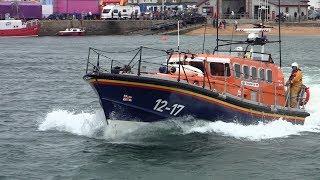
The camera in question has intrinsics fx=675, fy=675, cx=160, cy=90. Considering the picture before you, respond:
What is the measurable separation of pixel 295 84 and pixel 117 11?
73.8 metres

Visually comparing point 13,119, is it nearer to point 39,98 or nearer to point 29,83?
point 39,98

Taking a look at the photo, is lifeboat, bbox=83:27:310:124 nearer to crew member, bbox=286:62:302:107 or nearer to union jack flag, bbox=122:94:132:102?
union jack flag, bbox=122:94:132:102

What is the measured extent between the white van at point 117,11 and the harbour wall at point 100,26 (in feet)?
14.8

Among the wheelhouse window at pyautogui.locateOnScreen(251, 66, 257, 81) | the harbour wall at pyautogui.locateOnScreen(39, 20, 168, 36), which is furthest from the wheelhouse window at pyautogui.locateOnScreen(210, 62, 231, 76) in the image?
the harbour wall at pyautogui.locateOnScreen(39, 20, 168, 36)

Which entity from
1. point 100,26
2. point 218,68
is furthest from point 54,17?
point 218,68

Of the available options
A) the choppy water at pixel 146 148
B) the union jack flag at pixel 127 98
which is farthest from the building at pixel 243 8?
the union jack flag at pixel 127 98

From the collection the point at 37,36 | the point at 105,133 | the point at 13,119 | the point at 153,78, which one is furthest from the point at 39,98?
the point at 37,36

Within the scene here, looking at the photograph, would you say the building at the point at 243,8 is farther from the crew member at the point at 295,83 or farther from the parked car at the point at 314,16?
the crew member at the point at 295,83

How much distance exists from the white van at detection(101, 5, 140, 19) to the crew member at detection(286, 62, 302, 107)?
71.5 m

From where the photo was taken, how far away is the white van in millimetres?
92688

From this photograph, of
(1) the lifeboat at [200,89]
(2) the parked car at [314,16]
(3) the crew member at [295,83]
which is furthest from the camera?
(2) the parked car at [314,16]

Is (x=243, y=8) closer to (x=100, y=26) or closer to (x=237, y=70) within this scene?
(x=100, y=26)

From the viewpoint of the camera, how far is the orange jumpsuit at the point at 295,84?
71.7ft

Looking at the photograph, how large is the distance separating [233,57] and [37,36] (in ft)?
221
